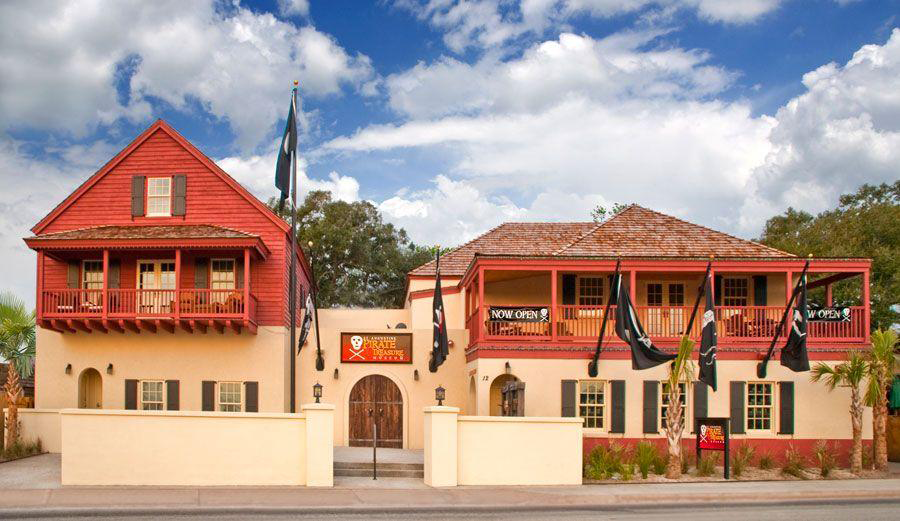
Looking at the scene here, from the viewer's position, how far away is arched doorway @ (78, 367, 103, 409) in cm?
2897

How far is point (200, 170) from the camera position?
2906 cm

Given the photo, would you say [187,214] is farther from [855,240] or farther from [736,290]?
[855,240]

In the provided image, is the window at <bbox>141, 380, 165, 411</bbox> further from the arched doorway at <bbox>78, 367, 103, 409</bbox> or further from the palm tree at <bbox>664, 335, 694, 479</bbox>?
the palm tree at <bbox>664, 335, 694, 479</bbox>

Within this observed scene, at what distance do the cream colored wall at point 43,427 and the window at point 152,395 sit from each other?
2550mm

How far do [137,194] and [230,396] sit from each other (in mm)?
6783

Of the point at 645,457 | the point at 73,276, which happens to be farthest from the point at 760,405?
the point at 73,276

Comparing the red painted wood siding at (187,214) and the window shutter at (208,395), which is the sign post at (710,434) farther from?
the window shutter at (208,395)

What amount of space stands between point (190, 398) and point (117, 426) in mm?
7867

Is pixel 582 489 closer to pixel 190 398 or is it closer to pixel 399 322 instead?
pixel 190 398

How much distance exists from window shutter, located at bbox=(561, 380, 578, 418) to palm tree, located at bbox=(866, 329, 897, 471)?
7357 millimetres

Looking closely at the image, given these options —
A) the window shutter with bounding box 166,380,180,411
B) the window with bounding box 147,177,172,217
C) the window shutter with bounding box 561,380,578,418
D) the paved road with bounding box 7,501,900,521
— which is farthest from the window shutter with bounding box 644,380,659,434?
the window with bounding box 147,177,172,217

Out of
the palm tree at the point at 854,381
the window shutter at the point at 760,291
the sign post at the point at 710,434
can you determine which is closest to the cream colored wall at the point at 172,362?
the sign post at the point at 710,434

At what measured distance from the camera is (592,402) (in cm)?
2569

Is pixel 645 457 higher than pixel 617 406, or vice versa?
pixel 617 406
